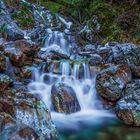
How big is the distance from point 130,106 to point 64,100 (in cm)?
170

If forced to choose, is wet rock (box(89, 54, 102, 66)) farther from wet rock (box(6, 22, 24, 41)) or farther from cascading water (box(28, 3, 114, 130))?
wet rock (box(6, 22, 24, 41))

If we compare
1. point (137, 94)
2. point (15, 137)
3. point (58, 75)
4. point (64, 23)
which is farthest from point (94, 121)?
point (64, 23)

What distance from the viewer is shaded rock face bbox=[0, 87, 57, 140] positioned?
17.9ft

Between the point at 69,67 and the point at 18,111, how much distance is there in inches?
155

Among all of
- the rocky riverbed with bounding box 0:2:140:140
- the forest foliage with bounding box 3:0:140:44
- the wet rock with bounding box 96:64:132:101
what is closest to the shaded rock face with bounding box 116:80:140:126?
the rocky riverbed with bounding box 0:2:140:140

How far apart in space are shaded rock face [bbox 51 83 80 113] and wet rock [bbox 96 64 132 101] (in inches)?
32.8

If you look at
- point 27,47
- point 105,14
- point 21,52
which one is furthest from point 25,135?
point 105,14

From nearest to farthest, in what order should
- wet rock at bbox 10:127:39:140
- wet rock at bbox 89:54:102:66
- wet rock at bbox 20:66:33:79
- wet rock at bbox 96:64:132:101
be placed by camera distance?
wet rock at bbox 10:127:39:140
wet rock at bbox 96:64:132:101
wet rock at bbox 20:66:33:79
wet rock at bbox 89:54:102:66

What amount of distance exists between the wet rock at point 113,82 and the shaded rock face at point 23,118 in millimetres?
2582

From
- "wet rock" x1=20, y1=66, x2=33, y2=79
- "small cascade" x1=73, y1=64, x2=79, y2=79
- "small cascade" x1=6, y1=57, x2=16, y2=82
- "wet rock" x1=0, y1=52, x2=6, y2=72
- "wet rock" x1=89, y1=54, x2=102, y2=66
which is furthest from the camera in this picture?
"wet rock" x1=89, y1=54, x2=102, y2=66

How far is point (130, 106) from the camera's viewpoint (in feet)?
25.0

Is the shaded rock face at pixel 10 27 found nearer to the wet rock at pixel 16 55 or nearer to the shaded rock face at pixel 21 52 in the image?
the shaded rock face at pixel 21 52

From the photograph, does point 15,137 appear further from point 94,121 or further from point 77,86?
point 77,86

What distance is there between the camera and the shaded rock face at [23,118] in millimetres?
5453
